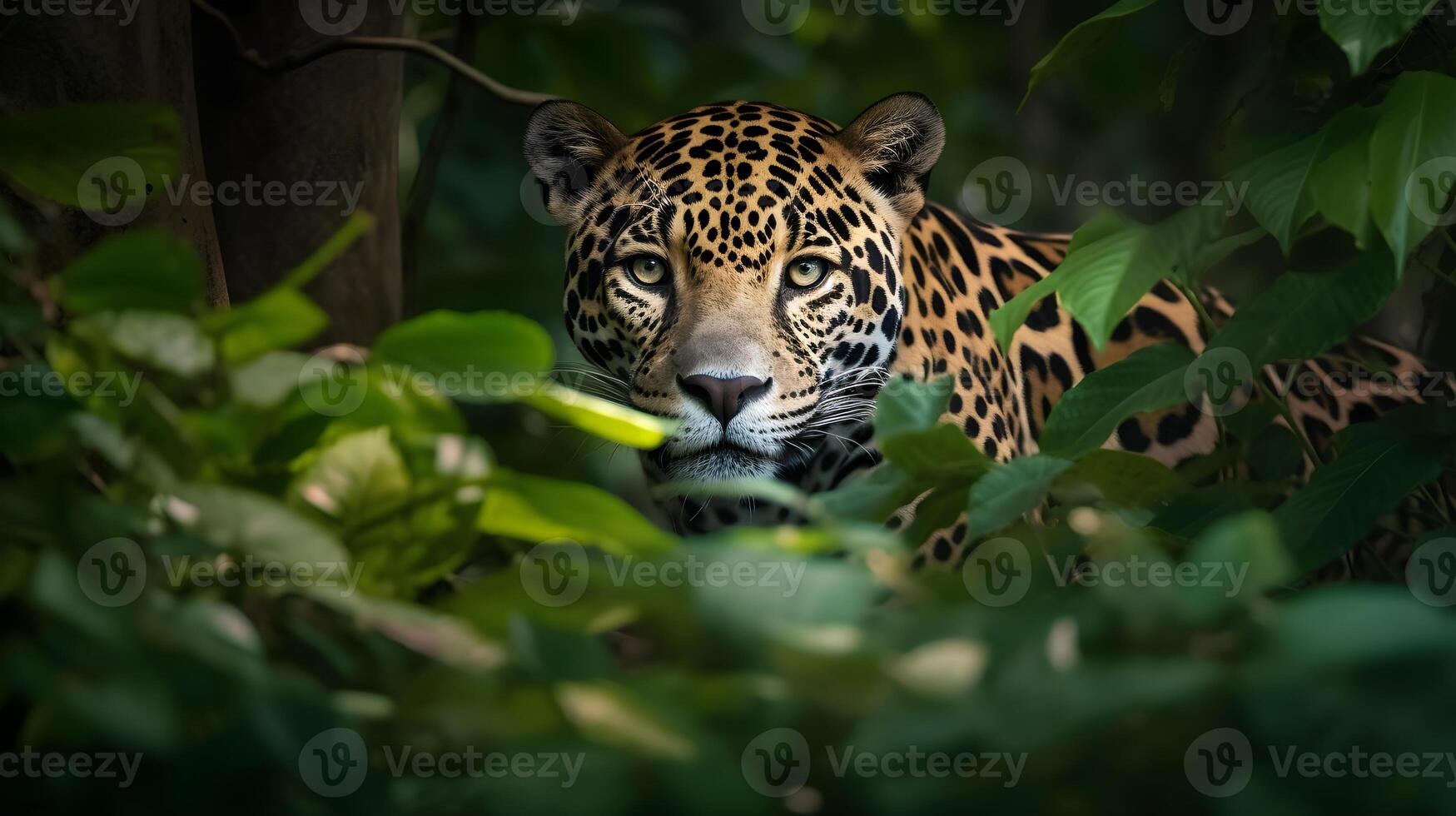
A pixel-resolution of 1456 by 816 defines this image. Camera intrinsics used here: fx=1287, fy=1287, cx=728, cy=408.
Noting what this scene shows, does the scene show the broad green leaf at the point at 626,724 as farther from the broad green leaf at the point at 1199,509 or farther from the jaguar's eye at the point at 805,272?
the jaguar's eye at the point at 805,272

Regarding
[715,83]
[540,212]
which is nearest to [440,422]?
[540,212]

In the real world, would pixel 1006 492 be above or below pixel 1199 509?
above

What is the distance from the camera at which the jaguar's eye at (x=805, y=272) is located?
3.42m

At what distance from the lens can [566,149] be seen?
3.68m

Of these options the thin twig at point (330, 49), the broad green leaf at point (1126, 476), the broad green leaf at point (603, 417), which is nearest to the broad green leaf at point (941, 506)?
the broad green leaf at point (1126, 476)

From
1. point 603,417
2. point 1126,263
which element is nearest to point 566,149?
point 1126,263

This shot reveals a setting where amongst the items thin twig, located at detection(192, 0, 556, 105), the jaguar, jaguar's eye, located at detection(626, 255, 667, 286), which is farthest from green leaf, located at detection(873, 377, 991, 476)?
thin twig, located at detection(192, 0, 556, 105)

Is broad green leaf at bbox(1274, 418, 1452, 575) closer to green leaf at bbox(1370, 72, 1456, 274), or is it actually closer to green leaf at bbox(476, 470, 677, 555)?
green leaf at bbox(1370, 72, 1456, 274)

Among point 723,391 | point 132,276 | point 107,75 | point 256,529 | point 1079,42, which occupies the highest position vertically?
point 1079,42

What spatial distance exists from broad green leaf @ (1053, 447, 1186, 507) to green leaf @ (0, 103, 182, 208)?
162 cm

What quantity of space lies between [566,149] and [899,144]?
3.11 feet

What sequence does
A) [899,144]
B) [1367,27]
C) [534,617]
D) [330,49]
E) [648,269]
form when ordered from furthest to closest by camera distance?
[899,144] < [648,269] < [330,49] < [1367,27] < [534,617]

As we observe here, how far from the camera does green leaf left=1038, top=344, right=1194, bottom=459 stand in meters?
2.45

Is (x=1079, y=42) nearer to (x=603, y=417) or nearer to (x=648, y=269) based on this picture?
(x=648, y=269)
